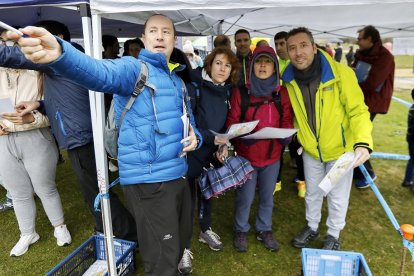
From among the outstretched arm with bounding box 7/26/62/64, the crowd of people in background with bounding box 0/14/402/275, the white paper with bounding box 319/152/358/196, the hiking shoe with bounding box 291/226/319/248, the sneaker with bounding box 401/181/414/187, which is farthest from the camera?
the sneaker with bounding box 401/181/414/187

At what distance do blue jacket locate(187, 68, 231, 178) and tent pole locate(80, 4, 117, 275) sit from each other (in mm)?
668

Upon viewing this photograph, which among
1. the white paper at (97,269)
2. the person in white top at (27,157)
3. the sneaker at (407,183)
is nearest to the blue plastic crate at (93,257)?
the white paper at (97,269)

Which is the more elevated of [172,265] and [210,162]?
[210,162]

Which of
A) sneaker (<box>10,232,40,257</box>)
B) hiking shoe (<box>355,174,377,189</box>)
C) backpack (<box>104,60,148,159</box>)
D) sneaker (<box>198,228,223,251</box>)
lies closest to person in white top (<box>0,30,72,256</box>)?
sneaker (<box>10,232,40,257</box>)

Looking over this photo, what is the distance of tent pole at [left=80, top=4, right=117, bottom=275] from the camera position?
6.10 feet

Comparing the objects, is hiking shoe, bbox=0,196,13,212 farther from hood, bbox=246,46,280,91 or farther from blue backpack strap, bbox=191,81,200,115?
hood, bbox=246,46,280,91

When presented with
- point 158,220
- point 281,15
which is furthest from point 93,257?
point 281,15

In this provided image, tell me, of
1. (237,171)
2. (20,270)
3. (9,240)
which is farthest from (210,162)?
(9,240)

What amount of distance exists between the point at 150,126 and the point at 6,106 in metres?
1.42

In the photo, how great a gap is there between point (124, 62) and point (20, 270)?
→ 2228 mm

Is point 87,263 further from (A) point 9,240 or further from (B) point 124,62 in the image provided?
(B) point 124,62

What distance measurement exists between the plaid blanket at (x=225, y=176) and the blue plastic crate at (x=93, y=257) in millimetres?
797

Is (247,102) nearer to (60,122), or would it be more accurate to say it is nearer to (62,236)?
(60,122)

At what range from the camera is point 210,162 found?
8.68 feet
